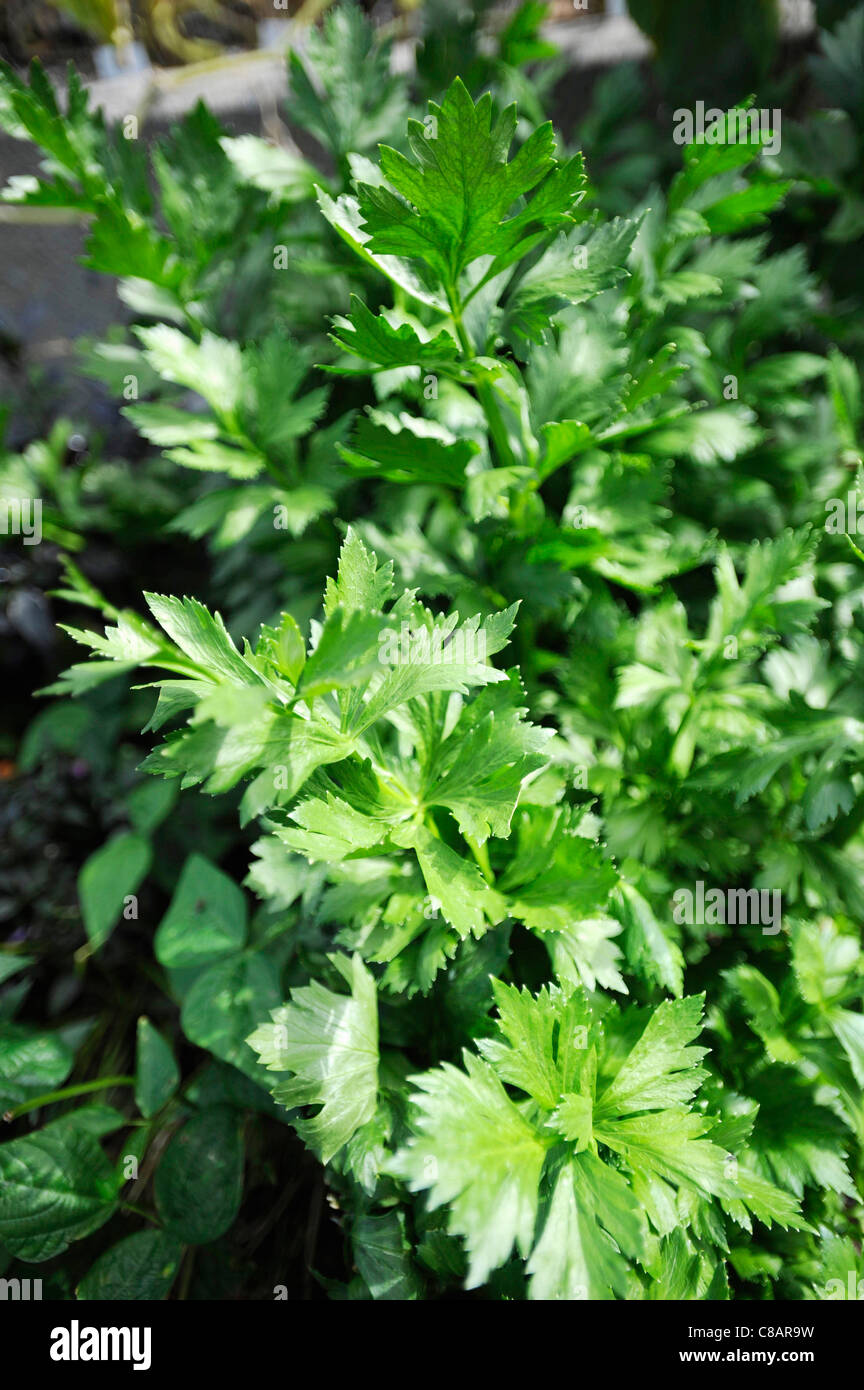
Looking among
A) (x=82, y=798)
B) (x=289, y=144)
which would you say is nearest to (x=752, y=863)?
(x=82, y=798)

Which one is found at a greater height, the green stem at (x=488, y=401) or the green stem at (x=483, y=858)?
the green stem at (x=488, y=401)

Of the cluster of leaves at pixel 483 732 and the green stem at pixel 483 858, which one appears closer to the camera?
the cluster of leaves at pixel 483 732

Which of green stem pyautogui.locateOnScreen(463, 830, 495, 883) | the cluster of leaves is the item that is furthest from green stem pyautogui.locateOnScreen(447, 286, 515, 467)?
green stem pyautogui.locateOnScreen(463, 830, 495, 883)

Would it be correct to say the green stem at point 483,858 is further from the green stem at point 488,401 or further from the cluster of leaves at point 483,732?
the green stem at point 488,401

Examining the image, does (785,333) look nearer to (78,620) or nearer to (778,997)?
(778,997)

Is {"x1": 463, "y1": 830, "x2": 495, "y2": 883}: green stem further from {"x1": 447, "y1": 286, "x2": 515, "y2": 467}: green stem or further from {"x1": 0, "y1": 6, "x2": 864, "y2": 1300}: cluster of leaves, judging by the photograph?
{"x1": 447, "y1": 286, "x2": 515, "y2": 467}: green stem

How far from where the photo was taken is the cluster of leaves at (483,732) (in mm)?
848

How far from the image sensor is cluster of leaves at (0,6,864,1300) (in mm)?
848

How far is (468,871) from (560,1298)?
0.41 meters

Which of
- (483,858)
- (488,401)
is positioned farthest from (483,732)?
(488,401)

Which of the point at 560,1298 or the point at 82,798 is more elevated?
the point at 82,798

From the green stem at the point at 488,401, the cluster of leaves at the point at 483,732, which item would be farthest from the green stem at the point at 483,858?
the green stem at the point at 488,401

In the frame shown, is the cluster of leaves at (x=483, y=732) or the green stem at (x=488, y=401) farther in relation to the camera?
the green stem at (x=488, y=401)

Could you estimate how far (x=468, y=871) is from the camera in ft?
2.95
